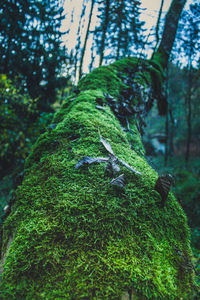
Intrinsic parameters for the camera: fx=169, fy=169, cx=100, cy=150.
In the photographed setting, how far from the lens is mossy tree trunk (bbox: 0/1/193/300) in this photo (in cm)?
79

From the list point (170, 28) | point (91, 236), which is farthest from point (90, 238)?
point (170, 28)

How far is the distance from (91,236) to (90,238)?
0.04 ft

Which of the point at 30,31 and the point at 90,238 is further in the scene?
the point at 30,31

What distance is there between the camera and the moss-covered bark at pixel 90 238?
31.3 inches

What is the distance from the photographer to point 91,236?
945mm

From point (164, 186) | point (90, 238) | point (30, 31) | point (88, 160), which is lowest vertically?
point (90, 238)

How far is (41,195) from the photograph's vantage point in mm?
1209

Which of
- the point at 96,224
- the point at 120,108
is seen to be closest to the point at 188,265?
the point at 96,224

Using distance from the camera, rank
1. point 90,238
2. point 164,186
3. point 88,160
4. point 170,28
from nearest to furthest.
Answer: point 90,238, point 164,186, point 88,160, point 170,28

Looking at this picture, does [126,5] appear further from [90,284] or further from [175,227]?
[90,284]

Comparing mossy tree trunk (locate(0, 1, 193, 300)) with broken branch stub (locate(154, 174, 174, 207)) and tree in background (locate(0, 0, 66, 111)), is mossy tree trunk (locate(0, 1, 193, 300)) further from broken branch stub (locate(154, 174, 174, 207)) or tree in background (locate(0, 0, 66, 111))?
tree in background (locate(0, 0, 66, 111))

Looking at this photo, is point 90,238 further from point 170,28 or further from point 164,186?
point 170,28

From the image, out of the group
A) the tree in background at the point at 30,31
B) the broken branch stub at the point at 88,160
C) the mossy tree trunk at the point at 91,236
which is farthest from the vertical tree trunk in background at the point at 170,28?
the mossy tree trunk at the point at 91,236

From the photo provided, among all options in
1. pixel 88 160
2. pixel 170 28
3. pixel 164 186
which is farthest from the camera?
pixel 170 28
